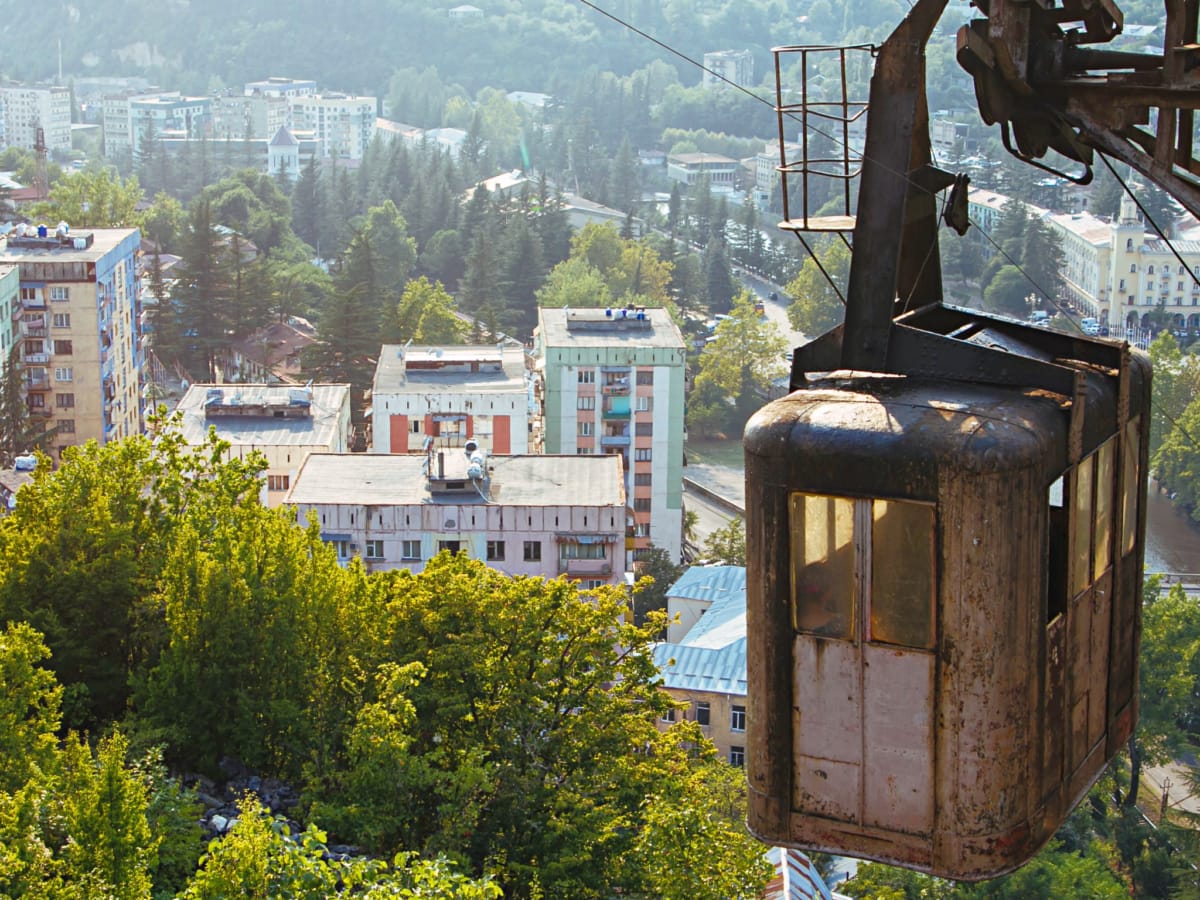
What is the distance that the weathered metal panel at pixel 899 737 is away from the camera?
7.72 meters

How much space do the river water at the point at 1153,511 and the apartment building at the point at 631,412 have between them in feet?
41.4

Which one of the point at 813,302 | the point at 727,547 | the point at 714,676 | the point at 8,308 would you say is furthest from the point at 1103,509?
the point at 813,302

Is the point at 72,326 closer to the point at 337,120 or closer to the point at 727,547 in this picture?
the point at 727,547

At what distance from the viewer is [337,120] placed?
17375cm

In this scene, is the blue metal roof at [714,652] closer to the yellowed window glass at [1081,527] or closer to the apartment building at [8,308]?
the apartment building at [8,308]

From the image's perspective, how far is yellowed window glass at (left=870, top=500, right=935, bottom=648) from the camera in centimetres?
766

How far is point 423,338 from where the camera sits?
74250 millimetres

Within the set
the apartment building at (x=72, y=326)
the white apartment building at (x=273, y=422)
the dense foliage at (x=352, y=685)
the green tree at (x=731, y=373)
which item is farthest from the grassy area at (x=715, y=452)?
the dense foliage at (x=352, y=685)

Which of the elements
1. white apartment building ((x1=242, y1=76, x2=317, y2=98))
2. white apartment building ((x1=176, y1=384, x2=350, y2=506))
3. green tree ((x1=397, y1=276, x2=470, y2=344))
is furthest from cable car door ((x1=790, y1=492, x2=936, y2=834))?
white apartment building ((x1=242, y1=76, x2=317, y2=98))

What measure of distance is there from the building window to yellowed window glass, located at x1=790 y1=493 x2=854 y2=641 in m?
29.5

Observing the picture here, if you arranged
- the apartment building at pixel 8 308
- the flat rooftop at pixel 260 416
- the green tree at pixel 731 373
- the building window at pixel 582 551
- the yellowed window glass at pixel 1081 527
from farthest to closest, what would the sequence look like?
the green tree at pixel 731 373 < the apartment building at pixel 8 308 < the flat rooftop at pixel 260 416 < the building window at pixel 582 551 < the yellowed window glass at pixel 1081 527

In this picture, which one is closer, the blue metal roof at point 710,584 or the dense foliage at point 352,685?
the dense foliage at point 352,685

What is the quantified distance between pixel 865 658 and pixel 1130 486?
5.78 feet

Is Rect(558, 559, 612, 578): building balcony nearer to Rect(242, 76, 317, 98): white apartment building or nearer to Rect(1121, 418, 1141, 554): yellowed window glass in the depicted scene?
Rect(1121, 418, 1141, 554): yellowed window glass
